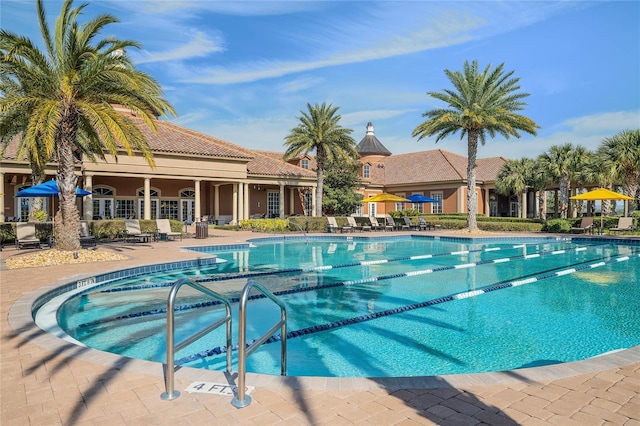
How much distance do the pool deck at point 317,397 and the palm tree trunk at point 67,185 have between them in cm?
989

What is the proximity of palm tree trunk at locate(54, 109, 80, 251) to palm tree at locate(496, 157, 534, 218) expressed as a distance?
32.0 meters

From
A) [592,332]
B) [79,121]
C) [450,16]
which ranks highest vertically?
[450,16]

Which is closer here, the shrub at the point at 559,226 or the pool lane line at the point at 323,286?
the pool lane line at the point at 323,286

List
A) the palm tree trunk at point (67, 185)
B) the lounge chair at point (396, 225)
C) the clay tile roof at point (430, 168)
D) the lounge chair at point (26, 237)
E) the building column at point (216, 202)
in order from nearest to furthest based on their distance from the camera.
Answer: the palm tree trunk at point (67, 185) < the lounge chair at point (26, 237) < the lounge chair at point (396, 225) < the building column at point (216, 202) < the clay tile roof at point (430, 168)

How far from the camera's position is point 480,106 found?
2475 centimetres

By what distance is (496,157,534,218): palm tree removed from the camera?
3481cm

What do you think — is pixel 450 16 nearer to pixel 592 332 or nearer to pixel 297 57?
pixel 297 57

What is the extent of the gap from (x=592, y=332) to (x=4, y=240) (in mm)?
21104

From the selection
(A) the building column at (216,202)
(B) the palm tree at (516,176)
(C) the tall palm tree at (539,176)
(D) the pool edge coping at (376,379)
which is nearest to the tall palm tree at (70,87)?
(D) the pool edge coping at (376,379)

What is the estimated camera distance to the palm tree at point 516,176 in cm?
3481

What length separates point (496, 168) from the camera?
4047cm

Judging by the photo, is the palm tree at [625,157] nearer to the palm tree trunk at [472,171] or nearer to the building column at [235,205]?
the palm tree trunk at [472,171]

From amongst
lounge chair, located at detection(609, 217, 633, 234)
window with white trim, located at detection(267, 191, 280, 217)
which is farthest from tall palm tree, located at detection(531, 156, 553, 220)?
window with white trim, located at detection(267, 191, 280, 217)

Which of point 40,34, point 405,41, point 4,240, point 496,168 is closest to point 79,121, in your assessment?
point 40,34
